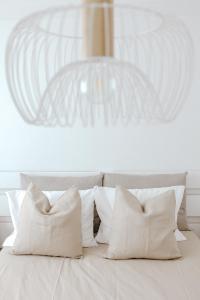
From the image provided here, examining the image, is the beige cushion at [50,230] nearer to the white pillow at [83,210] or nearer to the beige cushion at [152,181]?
the white pillow at [83,210]

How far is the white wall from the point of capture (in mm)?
2988

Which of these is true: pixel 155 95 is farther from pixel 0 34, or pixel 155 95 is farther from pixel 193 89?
pixel 0 34

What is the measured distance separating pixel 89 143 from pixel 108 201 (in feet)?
1.93

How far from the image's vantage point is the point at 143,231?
2.31 metres

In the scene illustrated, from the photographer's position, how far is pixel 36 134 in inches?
120

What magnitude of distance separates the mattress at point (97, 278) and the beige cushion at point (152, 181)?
0.41 metres

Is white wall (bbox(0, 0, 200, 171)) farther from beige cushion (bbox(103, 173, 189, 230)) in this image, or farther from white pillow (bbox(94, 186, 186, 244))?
white pillow (bbox(94, 186, 186, 244))

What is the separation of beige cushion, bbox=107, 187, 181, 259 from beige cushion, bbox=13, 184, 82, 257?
0.74 ft

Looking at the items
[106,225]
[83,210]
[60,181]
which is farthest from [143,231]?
[60,181]

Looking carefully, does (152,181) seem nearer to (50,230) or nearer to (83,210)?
(83,210)

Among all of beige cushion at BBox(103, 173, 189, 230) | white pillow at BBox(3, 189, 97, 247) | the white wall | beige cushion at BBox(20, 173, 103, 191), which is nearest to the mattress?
white pillow at BBox(3, 189, 97, 247)

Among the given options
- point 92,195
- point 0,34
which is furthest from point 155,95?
point 0,34

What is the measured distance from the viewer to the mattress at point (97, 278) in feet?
6.07

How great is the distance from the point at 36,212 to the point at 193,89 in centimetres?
145
